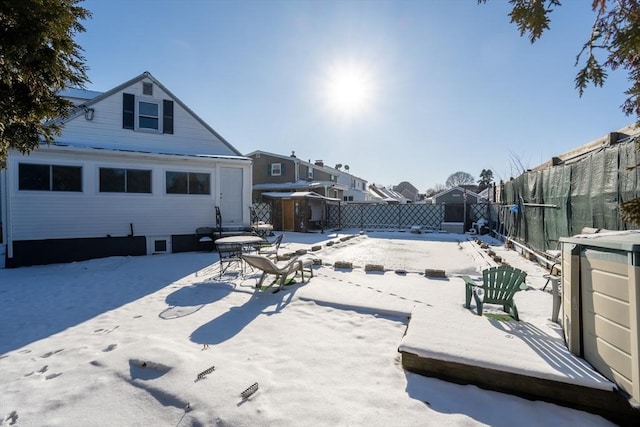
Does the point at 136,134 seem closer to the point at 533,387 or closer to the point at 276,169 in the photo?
the point at 533,387

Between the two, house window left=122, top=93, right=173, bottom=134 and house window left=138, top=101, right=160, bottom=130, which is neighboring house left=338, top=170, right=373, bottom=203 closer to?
house window left=122, top=93, right=173, bottom=134

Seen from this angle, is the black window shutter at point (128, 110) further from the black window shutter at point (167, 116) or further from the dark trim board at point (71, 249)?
the dark trim board at point (71, 249)

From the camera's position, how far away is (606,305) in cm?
222

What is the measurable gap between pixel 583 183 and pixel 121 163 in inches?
474

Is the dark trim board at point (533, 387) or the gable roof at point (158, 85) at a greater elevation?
the gable roof at point (158, 85)

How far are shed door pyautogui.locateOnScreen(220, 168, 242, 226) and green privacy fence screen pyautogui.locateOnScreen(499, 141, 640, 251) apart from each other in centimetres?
951

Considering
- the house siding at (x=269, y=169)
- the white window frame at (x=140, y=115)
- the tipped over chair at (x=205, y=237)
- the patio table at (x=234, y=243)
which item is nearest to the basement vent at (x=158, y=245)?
the tipped over chair at (x=205, y=237)

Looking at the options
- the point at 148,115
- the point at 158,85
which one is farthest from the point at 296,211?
the point at 158,85

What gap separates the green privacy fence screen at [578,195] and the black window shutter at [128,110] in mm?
12279

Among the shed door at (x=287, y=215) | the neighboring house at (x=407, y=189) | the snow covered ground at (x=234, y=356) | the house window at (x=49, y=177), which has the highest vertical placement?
the neighboring house at (x=407, y=189)

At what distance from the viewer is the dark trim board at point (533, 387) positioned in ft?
6.90

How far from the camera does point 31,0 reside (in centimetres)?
235

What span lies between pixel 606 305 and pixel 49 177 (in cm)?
1216

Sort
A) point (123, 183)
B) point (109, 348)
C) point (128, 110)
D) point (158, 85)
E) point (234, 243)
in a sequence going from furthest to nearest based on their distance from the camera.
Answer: point (158, 85) → point (128, 110) → point (123, 183) → point (234, 243) → point (109, 348)
